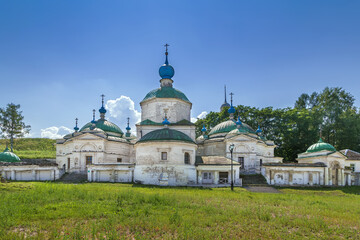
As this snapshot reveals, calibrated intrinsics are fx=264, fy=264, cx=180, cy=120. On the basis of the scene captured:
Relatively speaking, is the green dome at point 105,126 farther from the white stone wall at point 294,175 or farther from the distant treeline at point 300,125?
the white stone wall at point 294,175

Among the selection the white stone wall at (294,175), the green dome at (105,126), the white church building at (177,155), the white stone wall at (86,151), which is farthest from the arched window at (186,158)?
the green dome at (105,126)

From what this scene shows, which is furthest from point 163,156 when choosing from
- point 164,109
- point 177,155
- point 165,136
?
point 164,109

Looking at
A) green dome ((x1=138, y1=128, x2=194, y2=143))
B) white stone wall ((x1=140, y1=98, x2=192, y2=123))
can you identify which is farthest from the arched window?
white stone wall ((x1=140, y1=98, x2=192, y2=123))

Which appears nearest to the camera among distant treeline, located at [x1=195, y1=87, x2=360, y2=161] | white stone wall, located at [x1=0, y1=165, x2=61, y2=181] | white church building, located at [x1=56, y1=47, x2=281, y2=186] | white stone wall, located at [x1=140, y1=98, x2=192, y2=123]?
white church building, located at [x1=56, y1=47, x2=281, y2=186]

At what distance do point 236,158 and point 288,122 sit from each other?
53.9 ft

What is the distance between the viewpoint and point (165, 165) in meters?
23.7

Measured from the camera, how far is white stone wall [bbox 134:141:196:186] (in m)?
23.6

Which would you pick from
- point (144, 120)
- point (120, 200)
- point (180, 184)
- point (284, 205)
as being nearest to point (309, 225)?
point (284, 205)

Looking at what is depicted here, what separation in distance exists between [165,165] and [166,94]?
1021 cm

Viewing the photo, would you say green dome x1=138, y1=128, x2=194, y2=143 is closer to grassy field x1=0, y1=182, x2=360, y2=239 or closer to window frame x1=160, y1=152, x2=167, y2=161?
window frame x1=160, y1=152, x2=167, y2=161

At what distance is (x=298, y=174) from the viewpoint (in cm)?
2667

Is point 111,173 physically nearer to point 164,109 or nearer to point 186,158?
point 186,158

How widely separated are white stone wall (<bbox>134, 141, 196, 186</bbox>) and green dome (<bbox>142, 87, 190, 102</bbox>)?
831 centimetres

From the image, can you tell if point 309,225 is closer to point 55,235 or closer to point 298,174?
point 55,235
